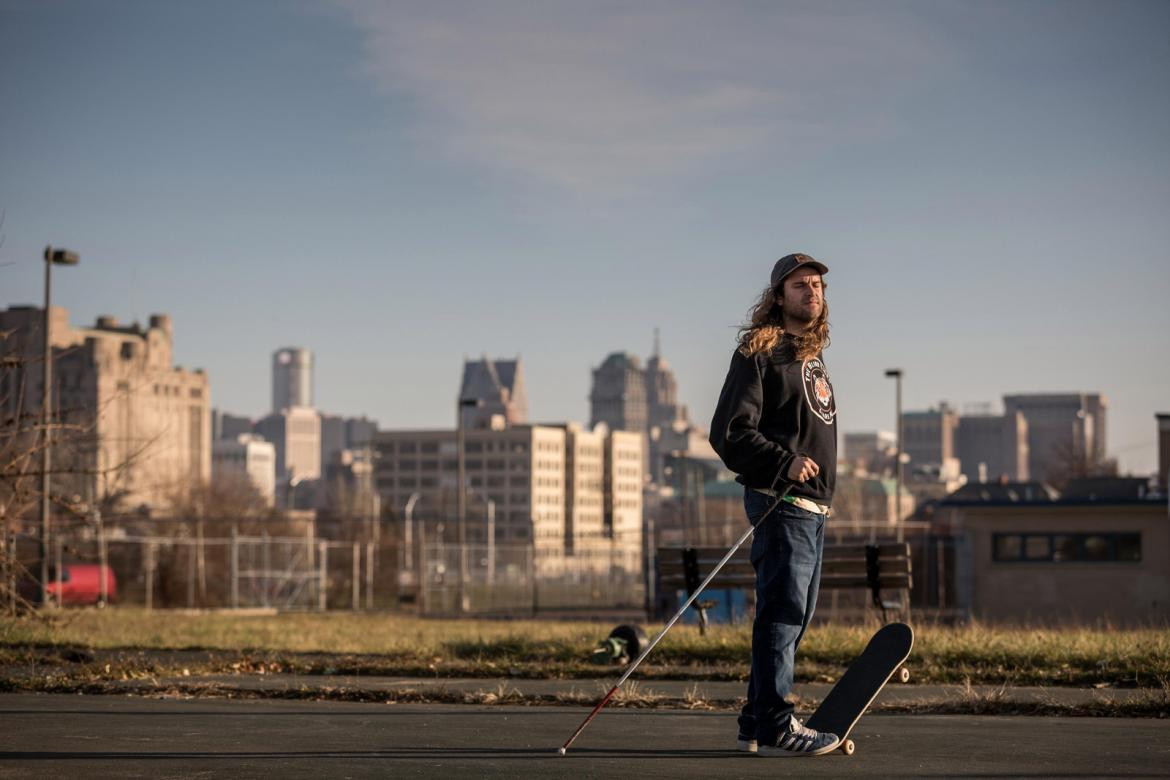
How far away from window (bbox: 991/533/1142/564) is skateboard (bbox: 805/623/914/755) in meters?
32.9

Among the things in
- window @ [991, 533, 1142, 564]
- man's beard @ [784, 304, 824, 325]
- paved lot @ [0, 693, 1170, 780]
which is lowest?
window @ [991, 533, 1142, 564]

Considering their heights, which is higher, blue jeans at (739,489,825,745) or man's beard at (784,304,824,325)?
man's beard at (784,304,824,325)

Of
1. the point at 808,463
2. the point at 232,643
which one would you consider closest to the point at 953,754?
the point at 808,463

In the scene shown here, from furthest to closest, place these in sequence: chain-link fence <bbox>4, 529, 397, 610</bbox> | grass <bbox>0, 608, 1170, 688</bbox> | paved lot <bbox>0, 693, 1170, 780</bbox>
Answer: chain-link fence <bbox>4, 529, 397, 610</bbox> → grass <bbox>0, 608, 1170, 688</bbox> → paved lot <bbox>0, 693, 1170, 780</bbox>

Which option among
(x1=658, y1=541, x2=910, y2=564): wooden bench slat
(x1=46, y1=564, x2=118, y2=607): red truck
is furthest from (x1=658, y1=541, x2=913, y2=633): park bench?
(x1=46, y1=564, x2=118, y2=607): red truck

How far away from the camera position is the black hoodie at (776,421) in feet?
21.3

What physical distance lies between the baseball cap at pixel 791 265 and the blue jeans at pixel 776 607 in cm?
90

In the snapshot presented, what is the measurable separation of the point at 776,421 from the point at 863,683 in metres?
1.13

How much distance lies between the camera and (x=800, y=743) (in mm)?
6441

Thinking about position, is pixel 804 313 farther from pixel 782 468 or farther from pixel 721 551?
pixel 721 551

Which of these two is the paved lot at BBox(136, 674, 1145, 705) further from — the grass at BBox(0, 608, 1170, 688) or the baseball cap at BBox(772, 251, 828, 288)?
the baseball cap at BBox(772, 251, 828, 288)

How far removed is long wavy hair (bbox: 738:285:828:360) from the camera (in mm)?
6617

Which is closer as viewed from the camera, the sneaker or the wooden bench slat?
the sneaker

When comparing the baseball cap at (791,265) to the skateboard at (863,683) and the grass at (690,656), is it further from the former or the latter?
the grass at (690,656)
